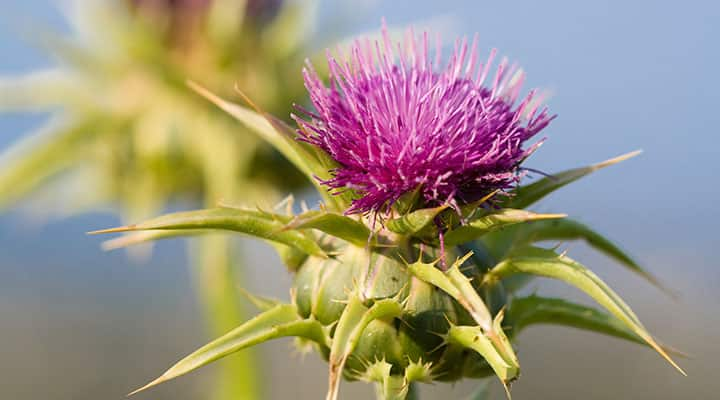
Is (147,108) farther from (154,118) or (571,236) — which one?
(571,236)

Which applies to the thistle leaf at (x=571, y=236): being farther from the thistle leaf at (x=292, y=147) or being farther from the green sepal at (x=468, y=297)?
the thistle leaf at (x=292, y=147)

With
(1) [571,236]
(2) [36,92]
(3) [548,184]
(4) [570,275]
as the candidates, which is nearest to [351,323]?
(4) [570,275]

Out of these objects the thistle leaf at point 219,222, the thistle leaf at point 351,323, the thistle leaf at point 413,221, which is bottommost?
the thistle leaf at point 351,323

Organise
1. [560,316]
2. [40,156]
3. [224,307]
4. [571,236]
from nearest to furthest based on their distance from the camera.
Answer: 1. [560,316]
2. [571,236]
3. [224,307]
4. [40,156]

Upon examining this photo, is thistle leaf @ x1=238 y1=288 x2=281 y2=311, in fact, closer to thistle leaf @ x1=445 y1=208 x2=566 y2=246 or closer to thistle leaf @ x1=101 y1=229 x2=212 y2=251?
thistle leaf @ x1=101 y1=229 x2=212 y2=251

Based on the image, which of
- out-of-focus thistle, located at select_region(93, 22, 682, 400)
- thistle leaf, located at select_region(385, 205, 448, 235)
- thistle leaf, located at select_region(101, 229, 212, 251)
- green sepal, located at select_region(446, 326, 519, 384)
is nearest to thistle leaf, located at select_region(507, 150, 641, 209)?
out-of-focus thistle, located at select_region(93, 22, 682, 400)

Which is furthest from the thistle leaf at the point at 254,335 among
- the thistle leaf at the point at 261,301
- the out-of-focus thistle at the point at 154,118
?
the out-of-focus thistle at the point at 154,118
